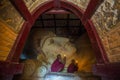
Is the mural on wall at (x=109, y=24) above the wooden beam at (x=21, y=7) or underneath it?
underneath

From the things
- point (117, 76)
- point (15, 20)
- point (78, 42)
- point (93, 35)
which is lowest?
point (117, 76)

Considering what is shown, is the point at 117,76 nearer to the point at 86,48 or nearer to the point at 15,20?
the point at 15,20

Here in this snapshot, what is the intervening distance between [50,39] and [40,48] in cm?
54

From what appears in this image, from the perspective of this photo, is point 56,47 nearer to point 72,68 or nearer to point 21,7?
point 72,68

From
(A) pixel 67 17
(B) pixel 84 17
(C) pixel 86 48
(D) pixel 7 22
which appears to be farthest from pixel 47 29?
(D) pixel 7 22

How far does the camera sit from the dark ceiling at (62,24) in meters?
5.88

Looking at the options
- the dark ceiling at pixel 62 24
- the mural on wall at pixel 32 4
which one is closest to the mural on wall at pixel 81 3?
the mural on wall at pixel 32 4

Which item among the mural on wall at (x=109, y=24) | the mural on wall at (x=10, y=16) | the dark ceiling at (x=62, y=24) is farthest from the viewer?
the dark ceiling at (x=62, y=24)

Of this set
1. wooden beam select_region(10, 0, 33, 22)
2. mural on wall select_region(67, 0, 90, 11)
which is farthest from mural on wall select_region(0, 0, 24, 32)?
mural on wall select_region(67, 0, 90, 11)

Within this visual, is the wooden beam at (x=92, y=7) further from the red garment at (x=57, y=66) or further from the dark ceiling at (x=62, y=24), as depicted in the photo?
the red garment at (x=57, y=66)

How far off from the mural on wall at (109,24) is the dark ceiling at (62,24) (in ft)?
7.53

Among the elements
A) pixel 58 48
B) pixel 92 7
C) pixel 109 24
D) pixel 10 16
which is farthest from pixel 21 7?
pixel 58 48

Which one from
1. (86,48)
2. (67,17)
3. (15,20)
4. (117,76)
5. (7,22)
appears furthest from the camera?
(86,48)

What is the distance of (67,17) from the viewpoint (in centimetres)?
589
